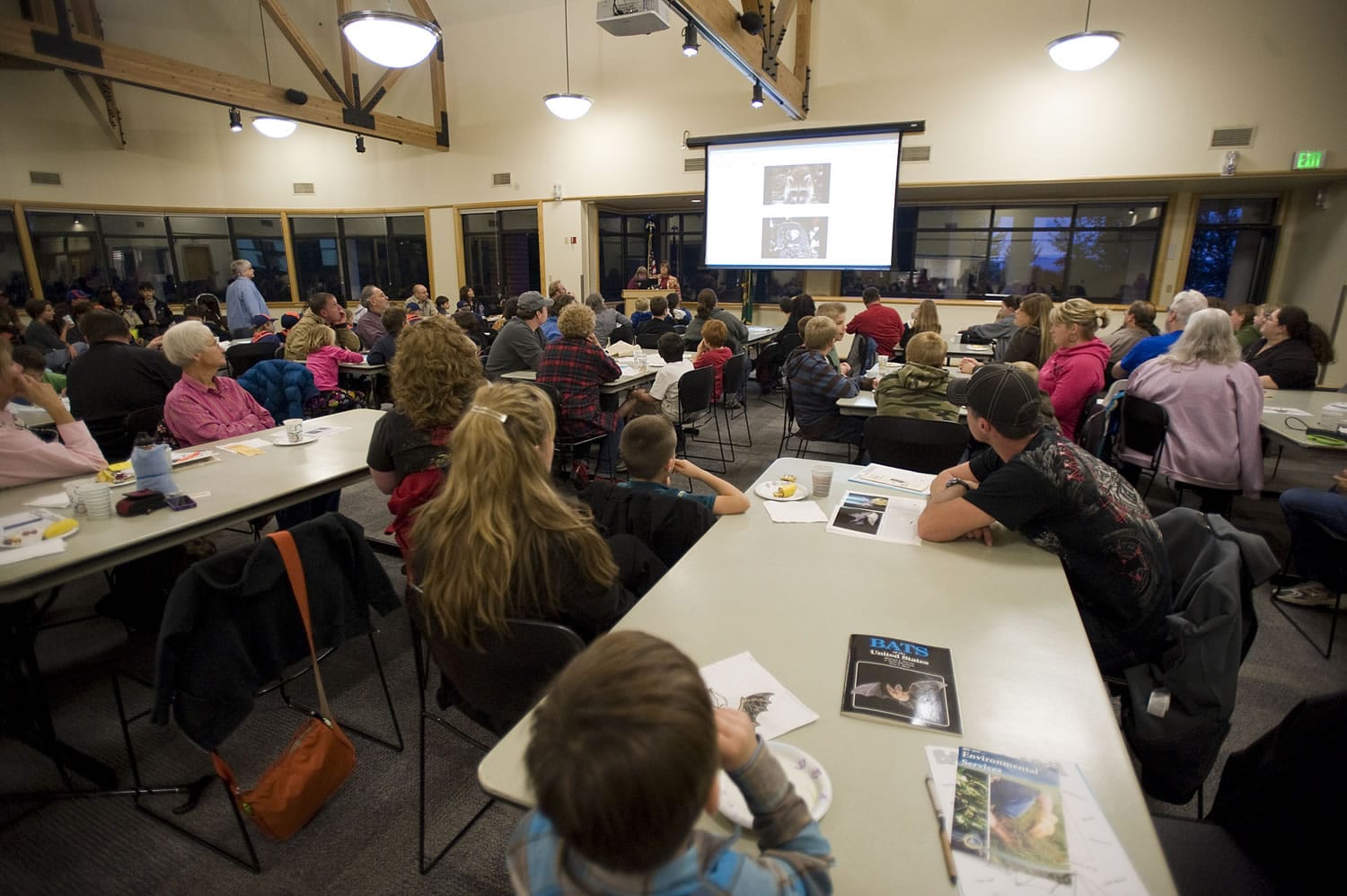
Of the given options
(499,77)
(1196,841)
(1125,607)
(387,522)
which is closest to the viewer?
(1196,841)

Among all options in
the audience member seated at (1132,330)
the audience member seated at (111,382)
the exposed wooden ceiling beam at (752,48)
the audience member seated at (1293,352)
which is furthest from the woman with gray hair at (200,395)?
the audience member seated at (1293,352)

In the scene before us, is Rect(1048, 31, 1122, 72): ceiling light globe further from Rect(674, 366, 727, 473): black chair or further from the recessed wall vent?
Rect(674, 366, 727, 473): black chair

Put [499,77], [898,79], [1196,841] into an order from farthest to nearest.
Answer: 1. [499,77]
2. [898,79]
3. [1196,841]

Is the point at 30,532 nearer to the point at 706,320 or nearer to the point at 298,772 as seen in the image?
the point at 298,772

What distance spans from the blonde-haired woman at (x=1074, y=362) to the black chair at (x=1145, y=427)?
1.02 feet

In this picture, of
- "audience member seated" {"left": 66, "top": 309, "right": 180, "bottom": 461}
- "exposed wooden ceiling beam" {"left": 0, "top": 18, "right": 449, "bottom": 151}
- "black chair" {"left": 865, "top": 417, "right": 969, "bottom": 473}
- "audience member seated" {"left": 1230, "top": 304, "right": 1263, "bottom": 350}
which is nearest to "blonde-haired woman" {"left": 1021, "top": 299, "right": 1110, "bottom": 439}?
"black chair" {"left": 865, "top": 417, "right": 969, "bottom": 473}

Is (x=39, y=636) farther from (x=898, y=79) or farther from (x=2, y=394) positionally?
(x=898, y=79)

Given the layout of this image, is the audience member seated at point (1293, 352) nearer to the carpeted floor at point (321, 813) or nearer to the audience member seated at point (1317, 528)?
the audience member seated at point (1317, 528)

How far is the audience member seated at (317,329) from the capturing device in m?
5.48

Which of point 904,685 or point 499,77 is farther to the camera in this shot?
point 499,77

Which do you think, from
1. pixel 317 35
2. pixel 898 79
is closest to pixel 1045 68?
pixel 898 79

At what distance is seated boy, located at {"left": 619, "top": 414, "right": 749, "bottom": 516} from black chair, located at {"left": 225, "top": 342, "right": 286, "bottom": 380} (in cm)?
497

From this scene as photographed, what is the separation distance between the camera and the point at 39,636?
117 inches

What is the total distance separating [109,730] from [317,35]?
41.3ft
